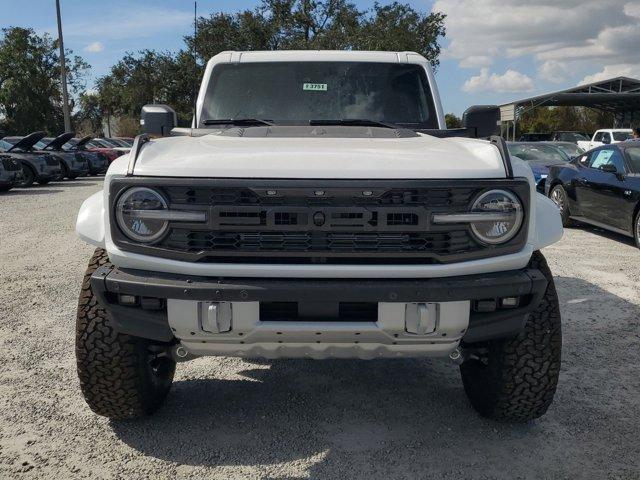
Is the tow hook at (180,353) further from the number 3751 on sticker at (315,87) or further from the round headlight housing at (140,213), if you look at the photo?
the number 3751 on sticker at (315,87)

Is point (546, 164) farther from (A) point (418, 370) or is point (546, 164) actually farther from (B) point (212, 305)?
(B) point (212, 305)

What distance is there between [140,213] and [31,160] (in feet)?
54.9

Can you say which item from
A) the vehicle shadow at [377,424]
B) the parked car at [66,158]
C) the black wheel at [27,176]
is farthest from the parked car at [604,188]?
the parked car at [66,158]

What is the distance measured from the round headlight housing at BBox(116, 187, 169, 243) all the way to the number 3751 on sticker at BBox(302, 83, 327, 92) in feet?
6.50

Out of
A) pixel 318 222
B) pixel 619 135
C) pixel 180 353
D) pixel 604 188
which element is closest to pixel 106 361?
pixel 180 353

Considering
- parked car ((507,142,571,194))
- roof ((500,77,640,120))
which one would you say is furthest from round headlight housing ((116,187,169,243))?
roof ((500,77,640,120))

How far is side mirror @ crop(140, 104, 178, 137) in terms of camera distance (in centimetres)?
402

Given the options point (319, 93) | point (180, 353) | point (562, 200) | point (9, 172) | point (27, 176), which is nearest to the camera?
point (180, 353)

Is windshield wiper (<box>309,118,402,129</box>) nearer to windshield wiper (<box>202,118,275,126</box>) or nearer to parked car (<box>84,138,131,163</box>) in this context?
windshield wiper (<box>202,118,275,126</box>)

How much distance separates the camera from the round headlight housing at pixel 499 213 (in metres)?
2.65

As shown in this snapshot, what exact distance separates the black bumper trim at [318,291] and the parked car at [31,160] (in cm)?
1594

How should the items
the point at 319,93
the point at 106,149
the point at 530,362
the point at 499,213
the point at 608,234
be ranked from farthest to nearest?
the point at 106,149 → the point at 608,234 → the point at 319,93 → the point at 530,362 → the point at 499,213

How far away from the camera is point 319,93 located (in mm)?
4297

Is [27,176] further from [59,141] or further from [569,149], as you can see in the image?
[569,149]
